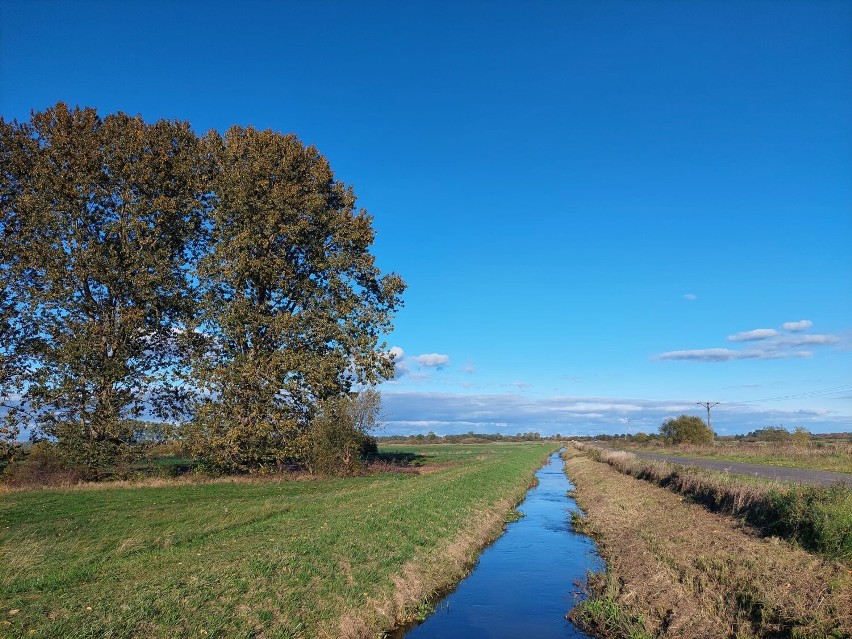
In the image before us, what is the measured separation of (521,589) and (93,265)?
29.1 meters

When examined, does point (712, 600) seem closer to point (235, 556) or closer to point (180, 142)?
point (235, 556)

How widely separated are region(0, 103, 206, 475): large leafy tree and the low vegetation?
100.0ft

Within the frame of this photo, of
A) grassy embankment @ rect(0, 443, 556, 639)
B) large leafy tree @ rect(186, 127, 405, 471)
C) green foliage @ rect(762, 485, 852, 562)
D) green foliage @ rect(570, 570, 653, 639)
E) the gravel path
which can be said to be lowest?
green foliage @ rect(570, 570, 653, 639)

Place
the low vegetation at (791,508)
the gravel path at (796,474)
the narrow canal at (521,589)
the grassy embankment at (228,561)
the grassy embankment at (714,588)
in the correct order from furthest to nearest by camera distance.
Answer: the gravel path at (796,474)
the low vegetation at (791,508)
the narrow canal at (521,589)
the grassy embankment at (714,588)
the grassy embankment at (228,561)

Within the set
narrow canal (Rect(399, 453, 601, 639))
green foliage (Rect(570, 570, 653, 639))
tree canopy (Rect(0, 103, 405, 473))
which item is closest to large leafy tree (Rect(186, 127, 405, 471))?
tree canopy (Rect(0, 103, 405, 473))

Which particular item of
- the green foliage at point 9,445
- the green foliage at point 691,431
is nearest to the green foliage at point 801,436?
the green foliage at point 691,431

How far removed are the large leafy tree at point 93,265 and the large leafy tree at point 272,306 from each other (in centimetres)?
316

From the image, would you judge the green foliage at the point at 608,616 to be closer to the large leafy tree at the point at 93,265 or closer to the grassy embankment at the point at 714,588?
the grassy embankment at the point at 714,588

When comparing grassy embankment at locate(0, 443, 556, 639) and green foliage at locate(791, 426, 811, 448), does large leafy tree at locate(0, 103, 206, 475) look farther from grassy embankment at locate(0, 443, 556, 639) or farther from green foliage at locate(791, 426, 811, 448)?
green foliage at locate(791, 426, 811, 448)

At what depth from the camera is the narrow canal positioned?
12.8 metres

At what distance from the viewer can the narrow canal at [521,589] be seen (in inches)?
504

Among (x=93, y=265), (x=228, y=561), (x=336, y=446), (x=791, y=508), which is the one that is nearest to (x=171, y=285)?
(x=93, y=265)

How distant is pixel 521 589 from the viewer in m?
16.2

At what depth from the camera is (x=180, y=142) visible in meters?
35.7
